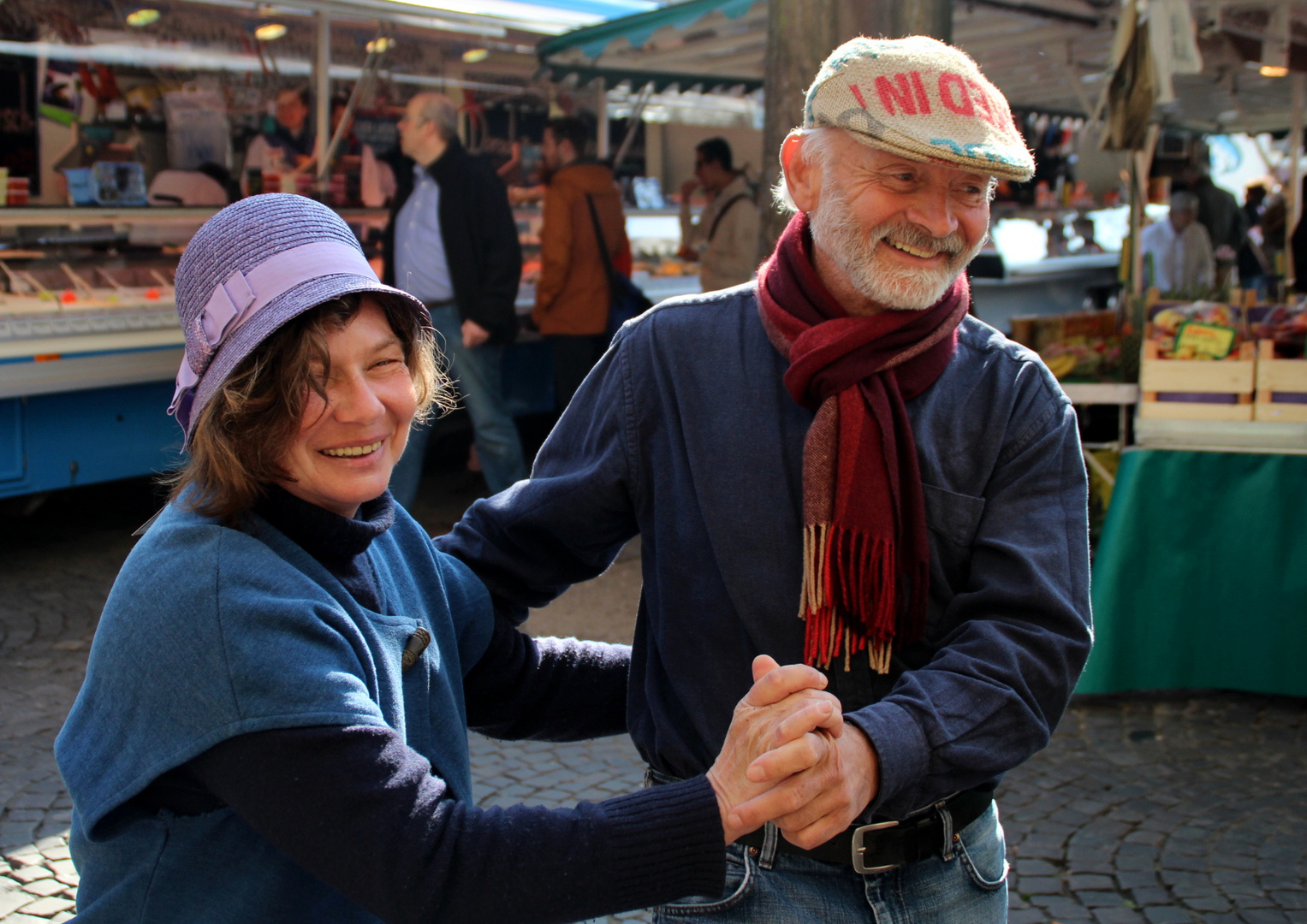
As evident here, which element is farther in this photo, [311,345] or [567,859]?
[311,345]

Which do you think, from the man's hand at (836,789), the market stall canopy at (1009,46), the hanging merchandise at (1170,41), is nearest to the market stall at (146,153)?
the market stall canopy at (1009,46)

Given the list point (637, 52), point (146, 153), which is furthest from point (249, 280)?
point (637, 52)

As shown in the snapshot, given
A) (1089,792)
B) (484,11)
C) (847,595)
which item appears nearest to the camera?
(847,595)

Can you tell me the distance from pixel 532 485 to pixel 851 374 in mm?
547

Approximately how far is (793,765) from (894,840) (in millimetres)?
336

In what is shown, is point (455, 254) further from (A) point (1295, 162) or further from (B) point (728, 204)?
(A) point (1295, 162)

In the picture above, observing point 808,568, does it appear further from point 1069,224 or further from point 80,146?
point 1069,224

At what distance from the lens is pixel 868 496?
1.63 metres

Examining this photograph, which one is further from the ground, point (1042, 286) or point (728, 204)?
point (728, 204)

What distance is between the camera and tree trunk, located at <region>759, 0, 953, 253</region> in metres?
4.18

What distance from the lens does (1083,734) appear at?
425cm

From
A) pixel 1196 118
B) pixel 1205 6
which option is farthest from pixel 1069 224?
pixel 1205 6

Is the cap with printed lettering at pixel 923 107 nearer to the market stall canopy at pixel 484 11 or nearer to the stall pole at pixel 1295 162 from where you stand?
the market stall canopy at pixel 484 11

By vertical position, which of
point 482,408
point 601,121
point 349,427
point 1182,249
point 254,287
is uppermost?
point 601,121
